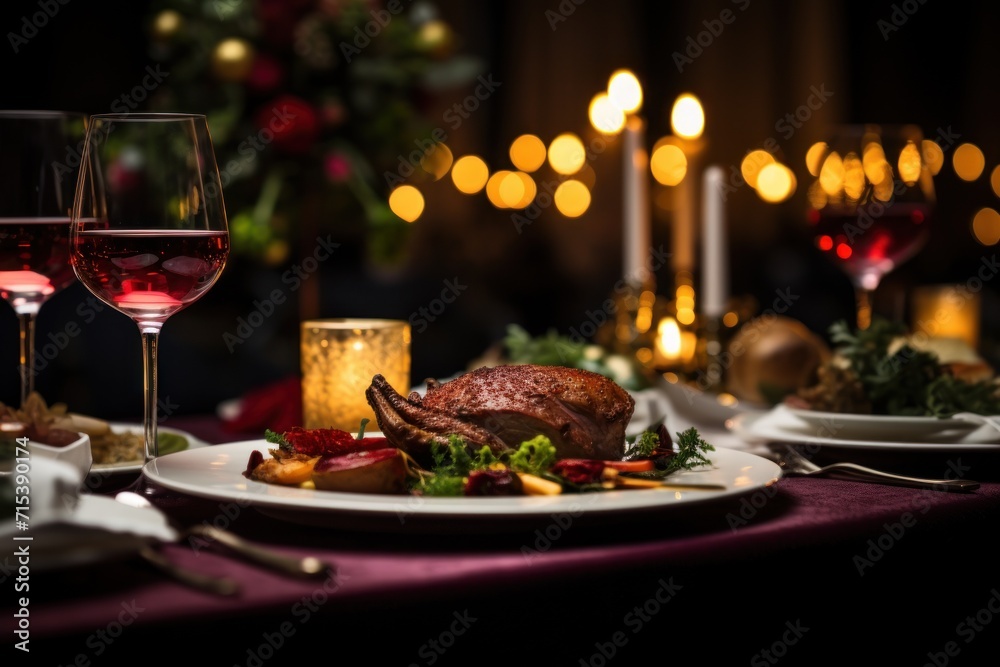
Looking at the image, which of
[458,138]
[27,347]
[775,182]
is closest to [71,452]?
[27,347]

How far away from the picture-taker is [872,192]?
192cm

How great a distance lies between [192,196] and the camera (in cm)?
120

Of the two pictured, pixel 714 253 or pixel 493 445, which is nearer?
pixel 493 445

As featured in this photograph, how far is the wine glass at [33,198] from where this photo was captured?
1290 mm

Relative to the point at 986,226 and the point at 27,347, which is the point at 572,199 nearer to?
the point at 986,226

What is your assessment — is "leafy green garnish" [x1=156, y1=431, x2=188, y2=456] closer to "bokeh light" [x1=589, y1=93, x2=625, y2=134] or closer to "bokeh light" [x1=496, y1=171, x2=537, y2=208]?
"bokeh light" [x1=589, y1=93, x2=625, y2=134]

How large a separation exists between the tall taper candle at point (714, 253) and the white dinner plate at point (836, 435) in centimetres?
62

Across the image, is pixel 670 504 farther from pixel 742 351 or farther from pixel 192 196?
pixel 742 351

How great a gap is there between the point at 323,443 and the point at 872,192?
Result: 1.17m

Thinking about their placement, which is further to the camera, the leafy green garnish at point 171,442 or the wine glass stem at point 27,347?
the leafy green garnish at point 171,442

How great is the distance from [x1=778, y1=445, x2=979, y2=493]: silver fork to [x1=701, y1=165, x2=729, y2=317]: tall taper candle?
29.9 inches

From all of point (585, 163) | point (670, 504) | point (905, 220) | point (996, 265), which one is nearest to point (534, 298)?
point (585, 163)

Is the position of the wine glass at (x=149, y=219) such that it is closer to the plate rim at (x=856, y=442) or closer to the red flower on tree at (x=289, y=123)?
the plate rim at (x=856, y=442)

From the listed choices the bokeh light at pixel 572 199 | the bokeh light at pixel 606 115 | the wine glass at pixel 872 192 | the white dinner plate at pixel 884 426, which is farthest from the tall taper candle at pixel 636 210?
the bokeh light at pixel 572 199
